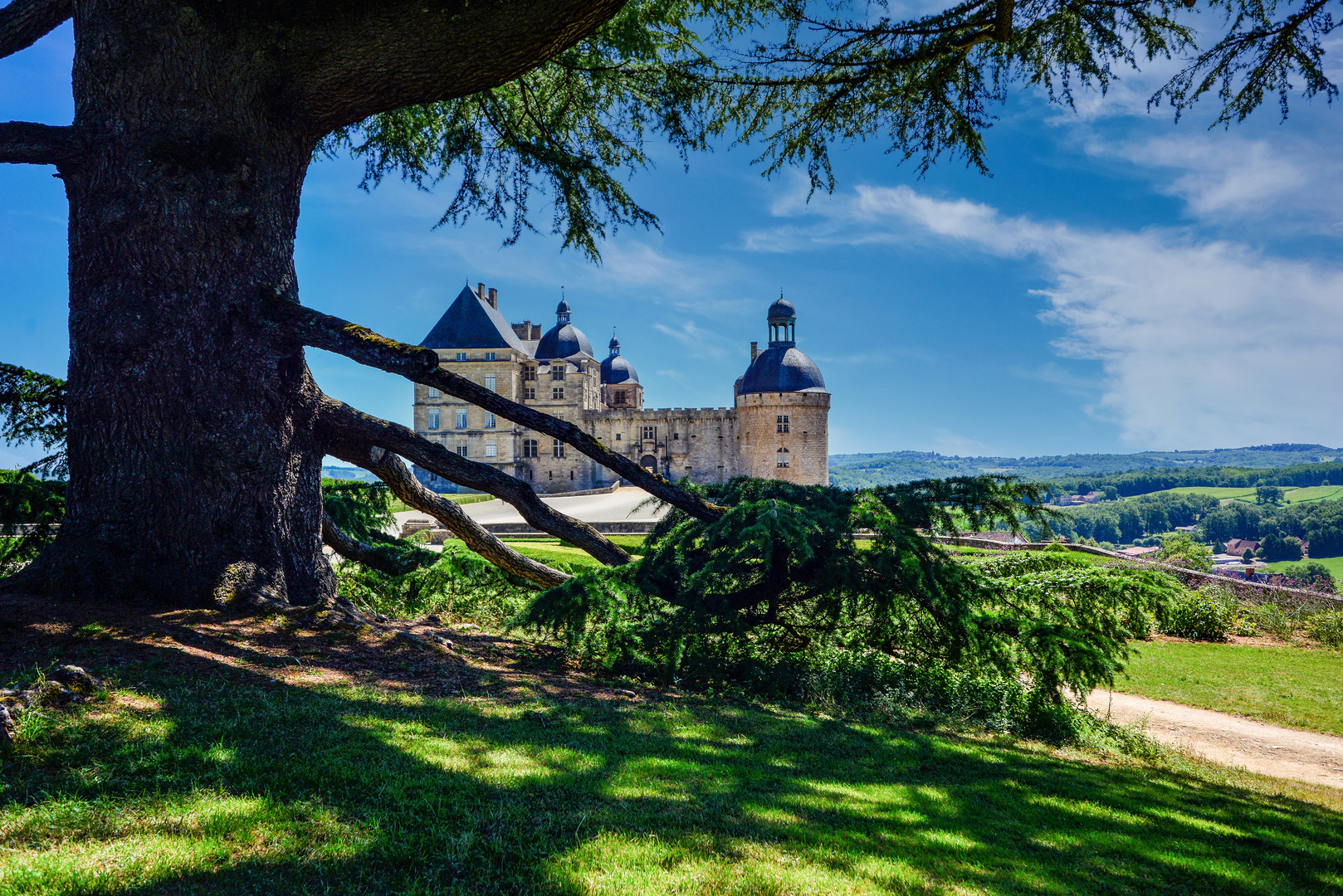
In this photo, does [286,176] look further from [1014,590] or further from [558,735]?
[1014,590]

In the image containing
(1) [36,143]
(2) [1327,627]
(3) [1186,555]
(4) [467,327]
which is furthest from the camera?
(4) [467,327]

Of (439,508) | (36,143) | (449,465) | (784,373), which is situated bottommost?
(439,508)

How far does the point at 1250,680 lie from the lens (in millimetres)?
8766

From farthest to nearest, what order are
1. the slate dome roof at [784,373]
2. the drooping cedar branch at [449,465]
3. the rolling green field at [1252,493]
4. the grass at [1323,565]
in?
the rolling green field at [1252,493] → the grass at [1323,565] → the slate dome roof at [784,373] → the drooping cedar branch at [449,465]

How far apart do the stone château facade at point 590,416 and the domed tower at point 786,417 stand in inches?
2.5

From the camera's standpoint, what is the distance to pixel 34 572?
444cm

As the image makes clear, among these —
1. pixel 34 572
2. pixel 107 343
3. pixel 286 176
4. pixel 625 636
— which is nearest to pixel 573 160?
pixel 286 176

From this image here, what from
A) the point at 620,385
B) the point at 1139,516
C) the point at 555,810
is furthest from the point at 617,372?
the point at 1139,516

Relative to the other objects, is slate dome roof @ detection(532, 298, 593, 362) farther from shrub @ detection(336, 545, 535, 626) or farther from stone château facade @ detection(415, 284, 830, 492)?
shrub @ detection(336, 545, 535, 626)

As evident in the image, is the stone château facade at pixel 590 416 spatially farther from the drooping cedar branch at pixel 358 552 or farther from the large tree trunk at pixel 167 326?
the large tree trunk at pixel 167 326

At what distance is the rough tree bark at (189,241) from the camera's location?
462cm

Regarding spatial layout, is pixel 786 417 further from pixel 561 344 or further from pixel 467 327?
pixel 467 327

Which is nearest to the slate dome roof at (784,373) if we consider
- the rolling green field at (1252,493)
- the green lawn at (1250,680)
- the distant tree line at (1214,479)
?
the green lawn at (1250,680)

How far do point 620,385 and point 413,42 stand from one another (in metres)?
53.3
